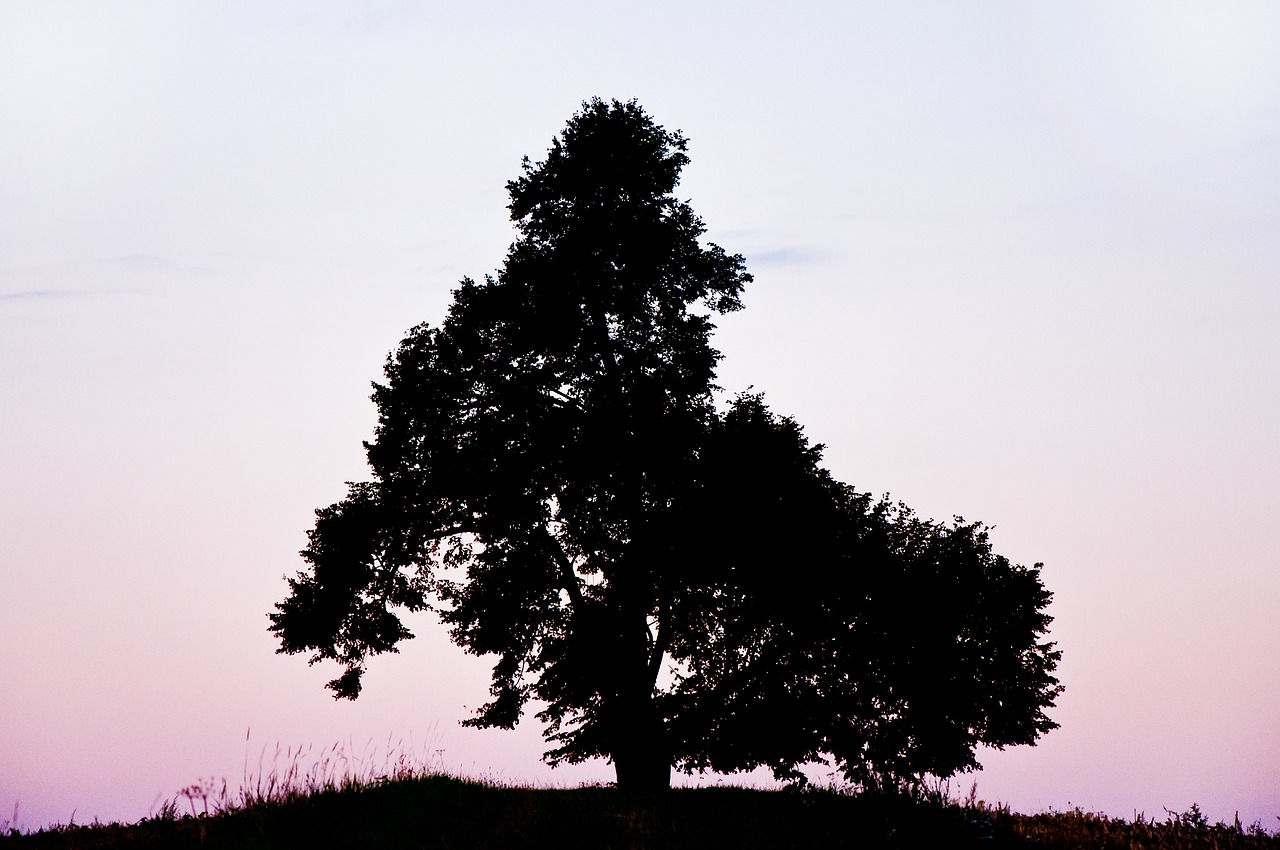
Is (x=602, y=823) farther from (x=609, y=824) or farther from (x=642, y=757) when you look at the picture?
(x=642, y=757)

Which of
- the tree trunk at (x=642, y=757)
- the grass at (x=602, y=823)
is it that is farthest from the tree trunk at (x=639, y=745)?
the grass at (x=602, y=823)

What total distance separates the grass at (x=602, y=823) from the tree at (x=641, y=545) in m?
4.79

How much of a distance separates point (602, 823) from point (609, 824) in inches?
4.7

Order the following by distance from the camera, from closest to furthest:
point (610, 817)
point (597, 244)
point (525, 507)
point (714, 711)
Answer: point (610, 817) → point (714, 711) → point (525, 507) → point (597, 244)

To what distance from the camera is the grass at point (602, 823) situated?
49.5 ft

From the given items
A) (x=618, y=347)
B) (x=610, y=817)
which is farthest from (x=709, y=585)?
(x=610, y=817)

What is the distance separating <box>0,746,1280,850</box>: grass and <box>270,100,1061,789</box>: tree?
4787mm

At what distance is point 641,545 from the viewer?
79.4 ft

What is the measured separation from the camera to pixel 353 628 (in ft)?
85.0

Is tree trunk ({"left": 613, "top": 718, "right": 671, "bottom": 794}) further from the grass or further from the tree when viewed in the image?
the grass

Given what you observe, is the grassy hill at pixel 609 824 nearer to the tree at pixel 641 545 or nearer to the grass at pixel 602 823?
the grass at pixel 602 823

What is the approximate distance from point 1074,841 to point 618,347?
15518 millimetres

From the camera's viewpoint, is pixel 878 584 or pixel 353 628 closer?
pixel 878 584

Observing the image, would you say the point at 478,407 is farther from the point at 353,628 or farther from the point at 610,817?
the point at 610,817
